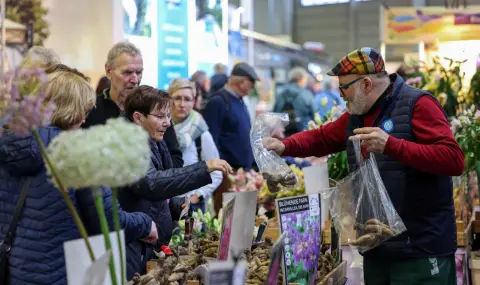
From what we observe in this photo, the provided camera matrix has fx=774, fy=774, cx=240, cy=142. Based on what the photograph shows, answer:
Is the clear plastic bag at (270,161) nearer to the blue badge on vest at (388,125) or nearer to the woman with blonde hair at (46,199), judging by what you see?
the blue badge on vest at (388,125)

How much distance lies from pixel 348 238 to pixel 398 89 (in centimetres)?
61

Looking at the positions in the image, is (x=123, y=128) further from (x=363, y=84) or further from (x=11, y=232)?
(x=363, y=84)

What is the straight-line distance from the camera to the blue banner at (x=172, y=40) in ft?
20.9

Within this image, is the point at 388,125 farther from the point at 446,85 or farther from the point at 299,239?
the point at 446,85

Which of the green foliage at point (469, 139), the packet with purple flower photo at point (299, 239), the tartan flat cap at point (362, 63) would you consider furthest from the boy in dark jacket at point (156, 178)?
the green foliage at point (469, 139)

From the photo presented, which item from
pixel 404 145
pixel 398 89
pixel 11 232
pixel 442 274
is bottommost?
pixel 442 274

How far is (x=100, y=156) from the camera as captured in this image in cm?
160

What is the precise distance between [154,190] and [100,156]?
1.32 meters

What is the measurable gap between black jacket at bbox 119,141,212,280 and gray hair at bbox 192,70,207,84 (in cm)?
433

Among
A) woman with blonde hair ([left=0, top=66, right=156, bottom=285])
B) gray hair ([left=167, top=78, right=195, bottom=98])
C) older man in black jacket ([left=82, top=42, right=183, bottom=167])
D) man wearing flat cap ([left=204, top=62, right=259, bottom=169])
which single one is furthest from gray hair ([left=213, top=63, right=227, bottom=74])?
woman with blonde hair ([left=0, top=66, right=156, bottom=285])

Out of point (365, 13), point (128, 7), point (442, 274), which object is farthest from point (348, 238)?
point (365, 13)

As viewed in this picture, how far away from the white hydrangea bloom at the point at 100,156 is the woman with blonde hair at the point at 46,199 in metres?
0.70

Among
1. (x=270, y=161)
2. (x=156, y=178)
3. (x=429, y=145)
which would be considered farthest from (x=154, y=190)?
(x=429, y=145)

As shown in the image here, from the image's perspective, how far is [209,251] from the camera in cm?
296
